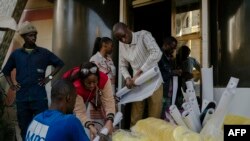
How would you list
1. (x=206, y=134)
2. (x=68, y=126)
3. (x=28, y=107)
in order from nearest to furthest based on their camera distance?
1. (x=68, y=126)
2. (x=206, y=134)
3. (x=28, y=107)

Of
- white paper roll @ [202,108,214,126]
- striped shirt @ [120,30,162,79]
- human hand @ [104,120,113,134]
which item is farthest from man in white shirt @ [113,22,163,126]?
human hand @ [104,120,113,134]

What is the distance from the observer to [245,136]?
3.11m

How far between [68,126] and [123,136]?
1659mm

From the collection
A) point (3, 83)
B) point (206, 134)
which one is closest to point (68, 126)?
point (206, 134)

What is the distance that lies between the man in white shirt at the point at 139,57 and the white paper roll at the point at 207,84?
606 millimetres

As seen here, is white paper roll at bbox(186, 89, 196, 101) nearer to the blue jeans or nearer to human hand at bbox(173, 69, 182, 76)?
human hand at bbox(173, 69, 182, 76)

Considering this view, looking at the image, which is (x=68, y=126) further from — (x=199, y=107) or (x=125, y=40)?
(x=199, y=107)

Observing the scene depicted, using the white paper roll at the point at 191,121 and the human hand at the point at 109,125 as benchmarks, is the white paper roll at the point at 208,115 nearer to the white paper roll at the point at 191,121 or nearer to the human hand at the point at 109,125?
the white paper roll at the point at 191,121

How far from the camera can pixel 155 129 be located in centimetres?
377

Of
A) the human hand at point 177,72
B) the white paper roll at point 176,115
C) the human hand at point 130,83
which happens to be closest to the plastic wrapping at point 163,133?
the white paper roll at point 176,115
